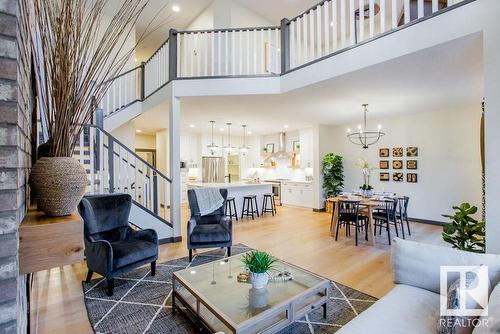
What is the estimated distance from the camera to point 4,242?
2.94 ft

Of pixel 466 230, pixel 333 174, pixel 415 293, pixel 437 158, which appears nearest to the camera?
pixel 415 293

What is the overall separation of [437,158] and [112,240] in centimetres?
665

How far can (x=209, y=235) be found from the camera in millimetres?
3568

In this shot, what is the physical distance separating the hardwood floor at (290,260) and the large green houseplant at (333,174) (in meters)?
1.19

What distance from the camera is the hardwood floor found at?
2.45 m

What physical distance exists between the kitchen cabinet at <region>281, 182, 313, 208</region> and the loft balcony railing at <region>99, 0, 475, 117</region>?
375 cm

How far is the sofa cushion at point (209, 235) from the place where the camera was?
3555mm

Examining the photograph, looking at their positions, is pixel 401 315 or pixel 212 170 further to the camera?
pixel 212 170

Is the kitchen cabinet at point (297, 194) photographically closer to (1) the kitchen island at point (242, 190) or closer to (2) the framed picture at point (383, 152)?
(1) the kitchen island at point (242, 190)

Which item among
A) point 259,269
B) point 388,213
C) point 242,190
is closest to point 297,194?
point 242,190

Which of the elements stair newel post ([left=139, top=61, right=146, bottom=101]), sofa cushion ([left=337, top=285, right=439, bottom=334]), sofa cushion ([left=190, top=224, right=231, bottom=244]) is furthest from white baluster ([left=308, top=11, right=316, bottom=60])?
stair newel post ([left=139, top=61, right=146, bottom=101])

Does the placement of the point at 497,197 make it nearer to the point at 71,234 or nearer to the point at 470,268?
the point at 470,268

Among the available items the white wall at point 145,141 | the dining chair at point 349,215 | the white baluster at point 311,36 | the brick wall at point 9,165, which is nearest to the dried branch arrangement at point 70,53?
the brick wall at point 9,165

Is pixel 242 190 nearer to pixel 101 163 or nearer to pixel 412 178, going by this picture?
pixel 101 163
